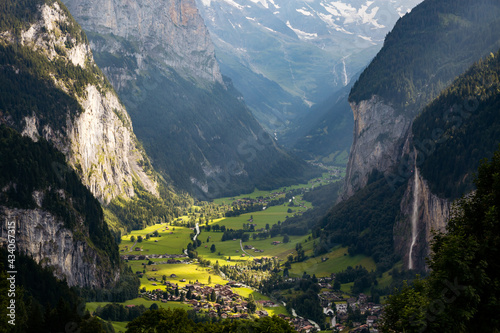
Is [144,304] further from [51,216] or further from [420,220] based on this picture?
[420,220]

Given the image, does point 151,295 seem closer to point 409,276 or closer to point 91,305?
point 91,305

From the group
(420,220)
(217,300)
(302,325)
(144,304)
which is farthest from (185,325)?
(420,220)

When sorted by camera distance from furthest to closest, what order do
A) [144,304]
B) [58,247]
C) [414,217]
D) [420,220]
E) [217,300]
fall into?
[414,217] < [217,300] < [58,247] < [144,304] < [420,220]

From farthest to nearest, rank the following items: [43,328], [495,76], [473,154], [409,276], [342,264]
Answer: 1. [342,264]
2. [495,76]
3. [409,276]
4. [473,154]
5. [43,328]

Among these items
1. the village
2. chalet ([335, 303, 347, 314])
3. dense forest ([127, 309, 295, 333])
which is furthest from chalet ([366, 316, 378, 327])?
dense forest ([127, 309, 295, 333])

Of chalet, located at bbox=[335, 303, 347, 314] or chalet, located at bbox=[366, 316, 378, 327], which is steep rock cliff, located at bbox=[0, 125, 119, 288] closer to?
chalet, located at bbox=[335, 303, 347, 314]

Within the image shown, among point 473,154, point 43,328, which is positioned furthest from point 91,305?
point 473,154

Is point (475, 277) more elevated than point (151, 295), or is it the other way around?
point (475, 277)
